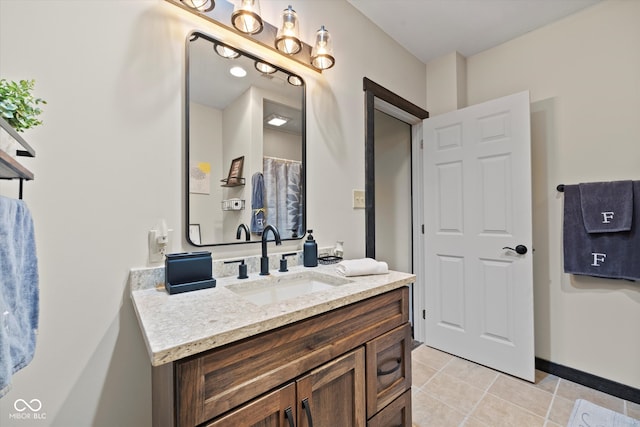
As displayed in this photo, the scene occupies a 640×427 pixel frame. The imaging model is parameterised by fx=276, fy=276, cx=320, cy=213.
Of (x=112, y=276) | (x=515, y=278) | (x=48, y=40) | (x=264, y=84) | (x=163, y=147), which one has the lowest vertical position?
(x=515, y=278)

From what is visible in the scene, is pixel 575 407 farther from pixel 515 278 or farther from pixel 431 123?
pixel 431 123

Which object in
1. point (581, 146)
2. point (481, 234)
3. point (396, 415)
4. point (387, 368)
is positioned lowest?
point (396, 415)

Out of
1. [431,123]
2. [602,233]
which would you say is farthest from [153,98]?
[602,233]

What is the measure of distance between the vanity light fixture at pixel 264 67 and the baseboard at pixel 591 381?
276cm

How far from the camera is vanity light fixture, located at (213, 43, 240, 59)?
1.27 meters

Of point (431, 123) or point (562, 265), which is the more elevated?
point (431, 123)

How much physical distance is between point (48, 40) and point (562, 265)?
3.04 metres

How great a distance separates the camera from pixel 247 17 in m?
1.22

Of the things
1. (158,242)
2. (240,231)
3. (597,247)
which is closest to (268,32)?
(240,231)

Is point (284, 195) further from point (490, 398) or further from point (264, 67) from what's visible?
point (490, 398)

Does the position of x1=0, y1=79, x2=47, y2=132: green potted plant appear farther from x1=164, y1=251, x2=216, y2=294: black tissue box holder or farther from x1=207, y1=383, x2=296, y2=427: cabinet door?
x1=207, y1=383, x2=296, y2=427: cabinet door

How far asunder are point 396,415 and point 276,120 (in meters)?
1.51

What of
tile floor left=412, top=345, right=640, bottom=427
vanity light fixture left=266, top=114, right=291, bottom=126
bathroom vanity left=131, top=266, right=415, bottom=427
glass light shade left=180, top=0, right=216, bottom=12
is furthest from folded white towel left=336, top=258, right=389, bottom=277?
glass light shade left=180, top=0, right=216, bottom=12

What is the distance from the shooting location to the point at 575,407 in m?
1.67
